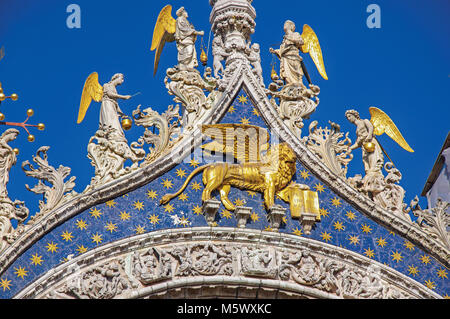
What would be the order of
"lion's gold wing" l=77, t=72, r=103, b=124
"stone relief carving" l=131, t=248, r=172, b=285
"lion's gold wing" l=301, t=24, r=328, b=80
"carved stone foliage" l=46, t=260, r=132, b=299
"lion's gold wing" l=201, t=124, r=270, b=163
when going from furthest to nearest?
1. "lion's gold wing" l=301, t=24, r=328, b=80
2. "lion's gold wing" l=77, t=72, r=103, b=124
3. "lion's gold wing" l=201, t=124, r=270, b=163
4. "stone relief carving" l=131, t=248, r=172, b=285
5. "carved stone foliage" l=46, t=260, r=132, b=299

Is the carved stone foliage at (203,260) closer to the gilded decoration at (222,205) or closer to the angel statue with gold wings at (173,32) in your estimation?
the gilded decoration at (222,205)

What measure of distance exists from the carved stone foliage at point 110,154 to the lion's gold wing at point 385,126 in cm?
356

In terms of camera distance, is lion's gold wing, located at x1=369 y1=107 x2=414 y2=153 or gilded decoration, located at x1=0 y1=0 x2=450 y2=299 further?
lion's gold wing, located at x1=369 y1=107 x2=414 y2=153

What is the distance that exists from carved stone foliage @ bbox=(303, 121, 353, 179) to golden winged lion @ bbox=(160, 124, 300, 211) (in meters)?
0.43

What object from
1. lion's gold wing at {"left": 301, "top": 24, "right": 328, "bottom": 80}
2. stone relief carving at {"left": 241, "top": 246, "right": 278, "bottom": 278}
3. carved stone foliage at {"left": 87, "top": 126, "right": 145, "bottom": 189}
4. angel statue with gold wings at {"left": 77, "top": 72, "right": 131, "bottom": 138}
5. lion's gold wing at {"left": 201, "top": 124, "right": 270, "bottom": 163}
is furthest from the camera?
lion's gold wing at {"left": 301, "top": 24, "right": 328, "bottom": 80}

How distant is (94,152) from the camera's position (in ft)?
48.6

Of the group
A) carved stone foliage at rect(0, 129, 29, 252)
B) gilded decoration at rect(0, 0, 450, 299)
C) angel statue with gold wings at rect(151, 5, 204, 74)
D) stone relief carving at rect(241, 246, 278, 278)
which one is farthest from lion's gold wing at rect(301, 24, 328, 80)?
carved stone foliage at rect(0, 129, 29, 252)

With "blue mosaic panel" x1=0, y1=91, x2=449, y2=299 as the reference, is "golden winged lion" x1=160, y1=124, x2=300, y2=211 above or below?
above

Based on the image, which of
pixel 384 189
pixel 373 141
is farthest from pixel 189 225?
pixel 373 141

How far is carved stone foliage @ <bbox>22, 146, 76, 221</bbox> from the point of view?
A: 1429cm

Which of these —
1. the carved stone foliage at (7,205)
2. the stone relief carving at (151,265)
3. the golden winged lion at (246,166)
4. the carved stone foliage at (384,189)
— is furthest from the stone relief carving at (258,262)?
the carved stone foliage at (7,205)

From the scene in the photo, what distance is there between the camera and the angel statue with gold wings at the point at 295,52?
53.9ft

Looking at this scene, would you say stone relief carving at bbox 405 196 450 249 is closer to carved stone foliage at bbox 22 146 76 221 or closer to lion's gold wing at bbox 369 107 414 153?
lion's gold wing at bbox 369 107 414 153
